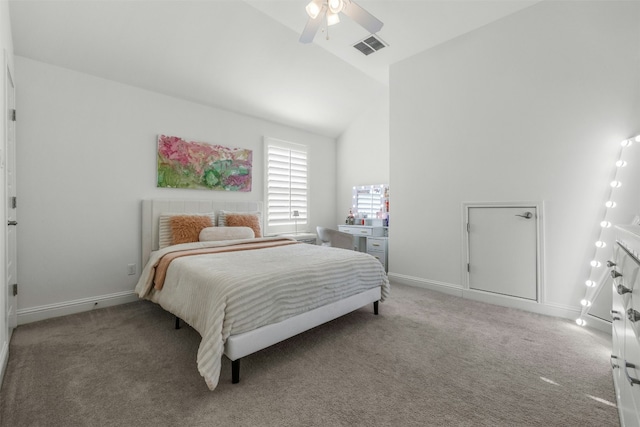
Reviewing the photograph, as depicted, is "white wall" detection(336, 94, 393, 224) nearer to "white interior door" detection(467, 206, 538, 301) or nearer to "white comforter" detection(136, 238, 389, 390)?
"white interior door" detection(467, 206, 538, 301)

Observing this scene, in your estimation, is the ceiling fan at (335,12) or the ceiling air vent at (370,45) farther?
the ceiling air vent at (370,45)

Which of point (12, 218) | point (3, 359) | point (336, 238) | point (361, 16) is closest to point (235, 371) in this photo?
point (3, 359)

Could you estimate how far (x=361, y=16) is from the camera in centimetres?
223

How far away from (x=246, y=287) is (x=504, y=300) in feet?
9.03

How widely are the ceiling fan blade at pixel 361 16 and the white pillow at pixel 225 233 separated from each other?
8.12 feet

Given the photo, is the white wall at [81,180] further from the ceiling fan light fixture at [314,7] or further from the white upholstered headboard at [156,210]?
the ceiling fan light fixture at [314,7]

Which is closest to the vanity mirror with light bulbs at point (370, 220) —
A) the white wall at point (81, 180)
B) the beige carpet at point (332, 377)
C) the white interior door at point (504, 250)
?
the white interior door at point (504, 250)

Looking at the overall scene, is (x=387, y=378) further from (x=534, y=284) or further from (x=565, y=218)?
(x=565, y=218)

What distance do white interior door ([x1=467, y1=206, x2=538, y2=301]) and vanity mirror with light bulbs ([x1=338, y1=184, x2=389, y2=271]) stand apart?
1315 mm

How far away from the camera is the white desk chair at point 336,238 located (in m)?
3.99

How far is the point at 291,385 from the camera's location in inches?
67.5

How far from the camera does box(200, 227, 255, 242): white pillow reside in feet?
10.7

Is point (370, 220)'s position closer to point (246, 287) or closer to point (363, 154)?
point (363, 154)

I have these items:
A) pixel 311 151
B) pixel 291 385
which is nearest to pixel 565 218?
pixel 291 385
